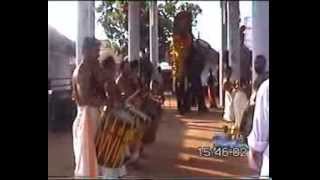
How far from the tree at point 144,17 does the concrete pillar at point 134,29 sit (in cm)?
2

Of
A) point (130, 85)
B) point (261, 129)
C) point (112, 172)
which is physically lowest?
point (112, 172)

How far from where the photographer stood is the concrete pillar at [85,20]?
2.44 meters

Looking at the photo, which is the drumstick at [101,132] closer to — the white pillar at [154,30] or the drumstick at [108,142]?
the drumstick at [108,142]

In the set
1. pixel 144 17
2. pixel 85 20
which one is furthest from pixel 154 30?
pixel 85 20

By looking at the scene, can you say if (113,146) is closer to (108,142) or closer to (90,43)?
(108,142)

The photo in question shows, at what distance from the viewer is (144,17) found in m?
2.50

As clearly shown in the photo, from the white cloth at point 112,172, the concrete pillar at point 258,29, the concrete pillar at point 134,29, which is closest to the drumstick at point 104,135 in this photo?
the white cloth at point 112,172

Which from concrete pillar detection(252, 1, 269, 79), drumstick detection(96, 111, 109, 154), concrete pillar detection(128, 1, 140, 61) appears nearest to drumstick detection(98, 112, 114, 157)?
drumstick detection(96, 111, 109, 154)

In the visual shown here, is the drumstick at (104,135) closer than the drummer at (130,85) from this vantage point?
No

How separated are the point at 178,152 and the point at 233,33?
68 cm

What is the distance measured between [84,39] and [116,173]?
0.80 metres

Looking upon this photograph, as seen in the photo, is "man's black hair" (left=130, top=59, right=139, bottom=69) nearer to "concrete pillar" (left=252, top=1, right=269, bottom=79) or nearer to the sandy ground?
the sandy ground
